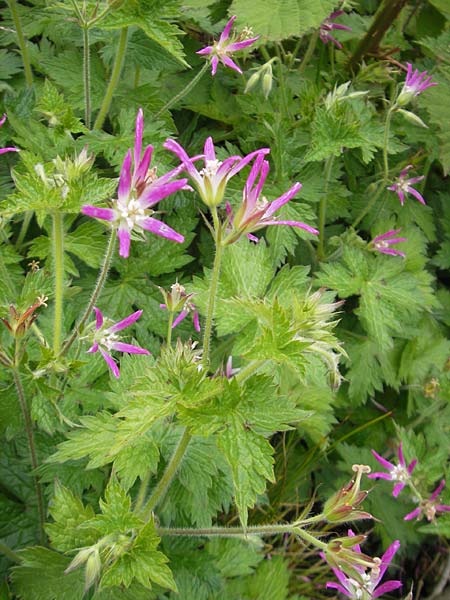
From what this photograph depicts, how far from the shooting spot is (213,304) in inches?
50.3

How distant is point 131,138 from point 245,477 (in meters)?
1.41

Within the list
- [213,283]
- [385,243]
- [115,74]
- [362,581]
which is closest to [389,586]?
[362,581]

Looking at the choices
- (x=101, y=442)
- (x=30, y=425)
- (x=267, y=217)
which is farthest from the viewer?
(x=30, y=425)

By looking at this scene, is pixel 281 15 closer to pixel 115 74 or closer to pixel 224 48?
pixel 224 48

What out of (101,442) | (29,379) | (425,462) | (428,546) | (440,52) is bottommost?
(428,546)

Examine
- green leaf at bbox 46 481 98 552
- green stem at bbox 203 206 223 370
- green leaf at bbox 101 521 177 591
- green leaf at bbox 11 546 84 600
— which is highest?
green stem at bbox 203 206 223 370

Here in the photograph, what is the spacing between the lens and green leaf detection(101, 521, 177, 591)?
53.5 inches

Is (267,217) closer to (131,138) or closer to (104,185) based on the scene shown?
(104,185)

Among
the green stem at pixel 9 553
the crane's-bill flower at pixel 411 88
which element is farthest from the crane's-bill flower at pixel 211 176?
the crane's-bill flower at pixel 411 88

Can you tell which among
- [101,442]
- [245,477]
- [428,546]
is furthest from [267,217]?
[428,546]

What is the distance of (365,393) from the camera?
2674mm

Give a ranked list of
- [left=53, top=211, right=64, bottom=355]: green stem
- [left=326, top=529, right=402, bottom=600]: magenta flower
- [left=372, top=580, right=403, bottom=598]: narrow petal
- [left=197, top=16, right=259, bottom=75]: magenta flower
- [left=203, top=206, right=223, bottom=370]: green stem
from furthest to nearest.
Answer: [left=197, top=16, right=259, bottom=75]: magenta flower < [left=372, top=580, right=403, bottom=598]: narrow petal < [left=53, top=211, right=64, bottom=355]: green stem < [left=326, top=529, right=402, bottom=600]: magenta flower < [left=203, top=206, right=223, bottom=370]: green stem

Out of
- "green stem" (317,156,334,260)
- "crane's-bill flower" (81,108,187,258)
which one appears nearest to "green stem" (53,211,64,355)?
"crane's-bill flower" (81,108,187,258)

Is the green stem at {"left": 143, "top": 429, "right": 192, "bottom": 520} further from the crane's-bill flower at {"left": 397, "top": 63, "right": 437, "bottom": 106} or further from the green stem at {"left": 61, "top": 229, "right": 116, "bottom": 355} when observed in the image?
the crane's-bill flower at {"left": 397, "top": 63, "right": 437, "bottom": 106}
